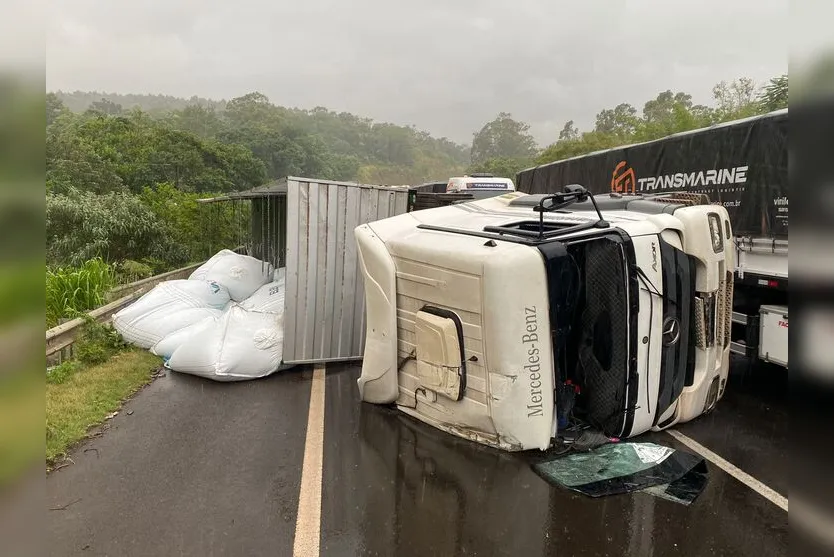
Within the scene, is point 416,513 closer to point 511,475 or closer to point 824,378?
point 511,475

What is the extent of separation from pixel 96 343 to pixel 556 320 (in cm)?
563

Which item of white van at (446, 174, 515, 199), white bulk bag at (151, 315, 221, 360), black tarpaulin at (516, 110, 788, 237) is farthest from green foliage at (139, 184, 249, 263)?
black tarpaulin at (516, 110, 788, 237)

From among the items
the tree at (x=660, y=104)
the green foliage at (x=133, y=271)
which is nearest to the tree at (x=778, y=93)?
the green foliage at (x=133, y=271)

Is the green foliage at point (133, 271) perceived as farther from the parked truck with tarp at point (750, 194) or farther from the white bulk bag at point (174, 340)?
the parked truck with tarp at point (750, 194)

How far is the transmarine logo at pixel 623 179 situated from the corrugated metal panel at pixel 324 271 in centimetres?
463

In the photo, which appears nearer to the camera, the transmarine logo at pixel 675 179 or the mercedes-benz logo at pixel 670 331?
the mercedes-benz logo at pixel 670 331

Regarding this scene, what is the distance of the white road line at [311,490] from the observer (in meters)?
2.93

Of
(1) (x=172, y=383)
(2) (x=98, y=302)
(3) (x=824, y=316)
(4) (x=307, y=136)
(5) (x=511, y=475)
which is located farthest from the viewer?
(4) (x=307, y=136)

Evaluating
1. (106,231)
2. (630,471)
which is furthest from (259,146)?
(630,471)

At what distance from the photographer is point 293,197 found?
18.9 ft

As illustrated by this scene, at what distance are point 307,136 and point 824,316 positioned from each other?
77.0 metres

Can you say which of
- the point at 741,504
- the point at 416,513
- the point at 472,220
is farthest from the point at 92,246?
the point at 741,504

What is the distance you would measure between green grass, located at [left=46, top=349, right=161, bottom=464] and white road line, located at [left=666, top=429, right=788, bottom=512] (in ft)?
16.5

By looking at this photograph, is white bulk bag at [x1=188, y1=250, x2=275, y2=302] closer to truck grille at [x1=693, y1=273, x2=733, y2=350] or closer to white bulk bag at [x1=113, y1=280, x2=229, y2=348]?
white bulk bag at [x1=113, y1=280, x2=229, y2=348]
